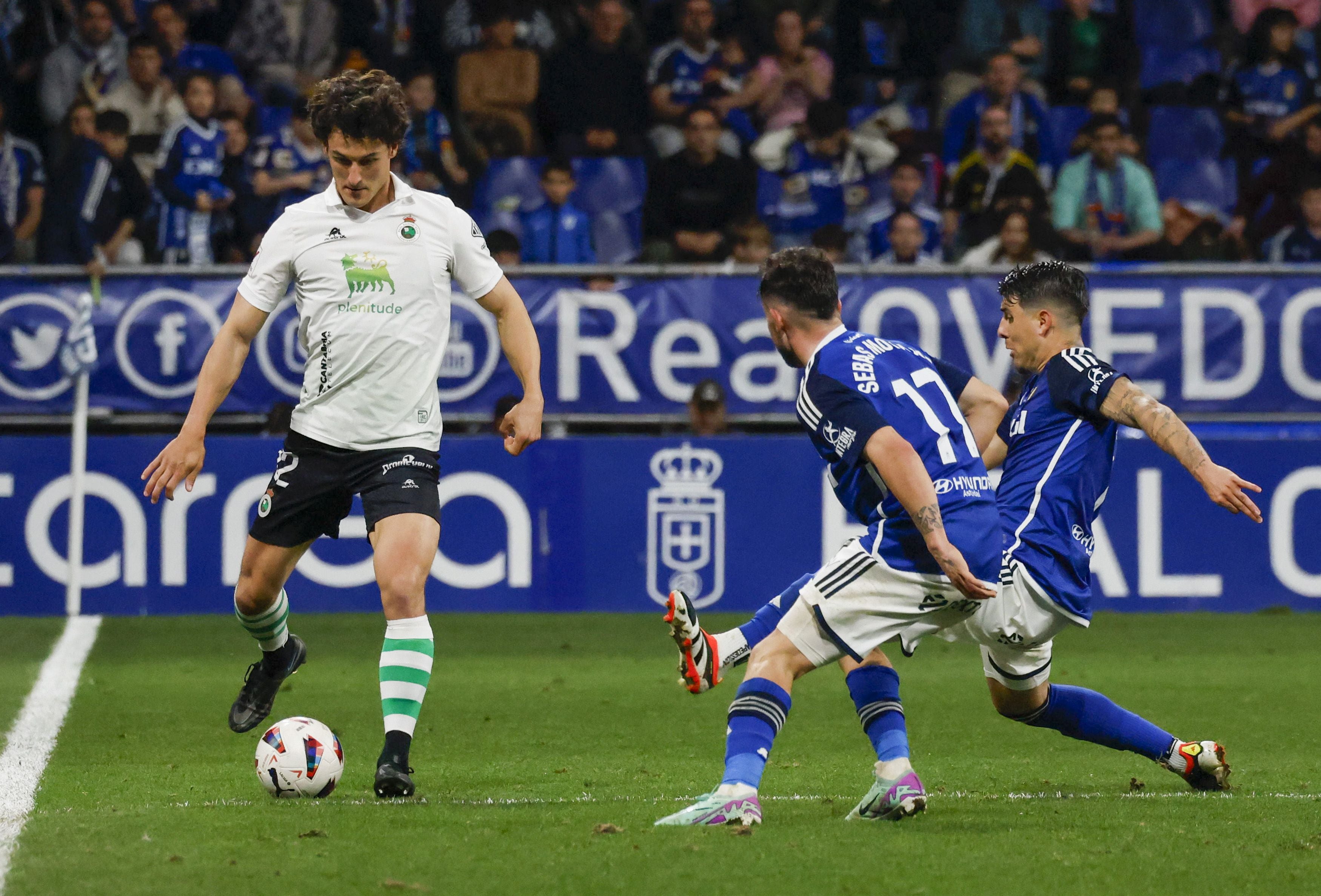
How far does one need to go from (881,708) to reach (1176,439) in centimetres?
114

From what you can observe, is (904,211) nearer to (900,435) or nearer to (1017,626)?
(1017,626)

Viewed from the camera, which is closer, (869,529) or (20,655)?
(869,529)

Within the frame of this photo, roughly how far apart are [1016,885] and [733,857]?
677 mm

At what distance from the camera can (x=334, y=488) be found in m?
5.59

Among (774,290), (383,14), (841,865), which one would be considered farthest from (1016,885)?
(383,14)

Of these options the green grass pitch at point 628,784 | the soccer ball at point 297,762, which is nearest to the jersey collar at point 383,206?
the soccer ball at point 297,762

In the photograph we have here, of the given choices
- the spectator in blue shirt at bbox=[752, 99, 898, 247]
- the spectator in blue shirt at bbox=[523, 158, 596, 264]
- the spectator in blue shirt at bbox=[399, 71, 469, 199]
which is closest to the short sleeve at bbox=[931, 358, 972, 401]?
the spectator in blue shirt at bbox=[523, 158, 596, 264]

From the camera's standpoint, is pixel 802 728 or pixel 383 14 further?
pixel 383 14

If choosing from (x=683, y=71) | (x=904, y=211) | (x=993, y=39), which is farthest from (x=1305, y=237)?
(x=683, y=71)

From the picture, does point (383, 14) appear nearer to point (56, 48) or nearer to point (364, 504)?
point (56, 48)

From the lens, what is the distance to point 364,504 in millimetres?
5535

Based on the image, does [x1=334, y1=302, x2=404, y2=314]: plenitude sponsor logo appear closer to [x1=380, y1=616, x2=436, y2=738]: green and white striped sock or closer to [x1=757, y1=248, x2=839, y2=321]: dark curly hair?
[x1=380, y1=616, x2=436, y2=738]: green and white striped sock

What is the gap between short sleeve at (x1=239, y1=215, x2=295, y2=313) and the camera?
5.58 meters

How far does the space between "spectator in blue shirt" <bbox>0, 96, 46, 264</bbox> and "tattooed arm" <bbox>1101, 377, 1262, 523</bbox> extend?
902cm
